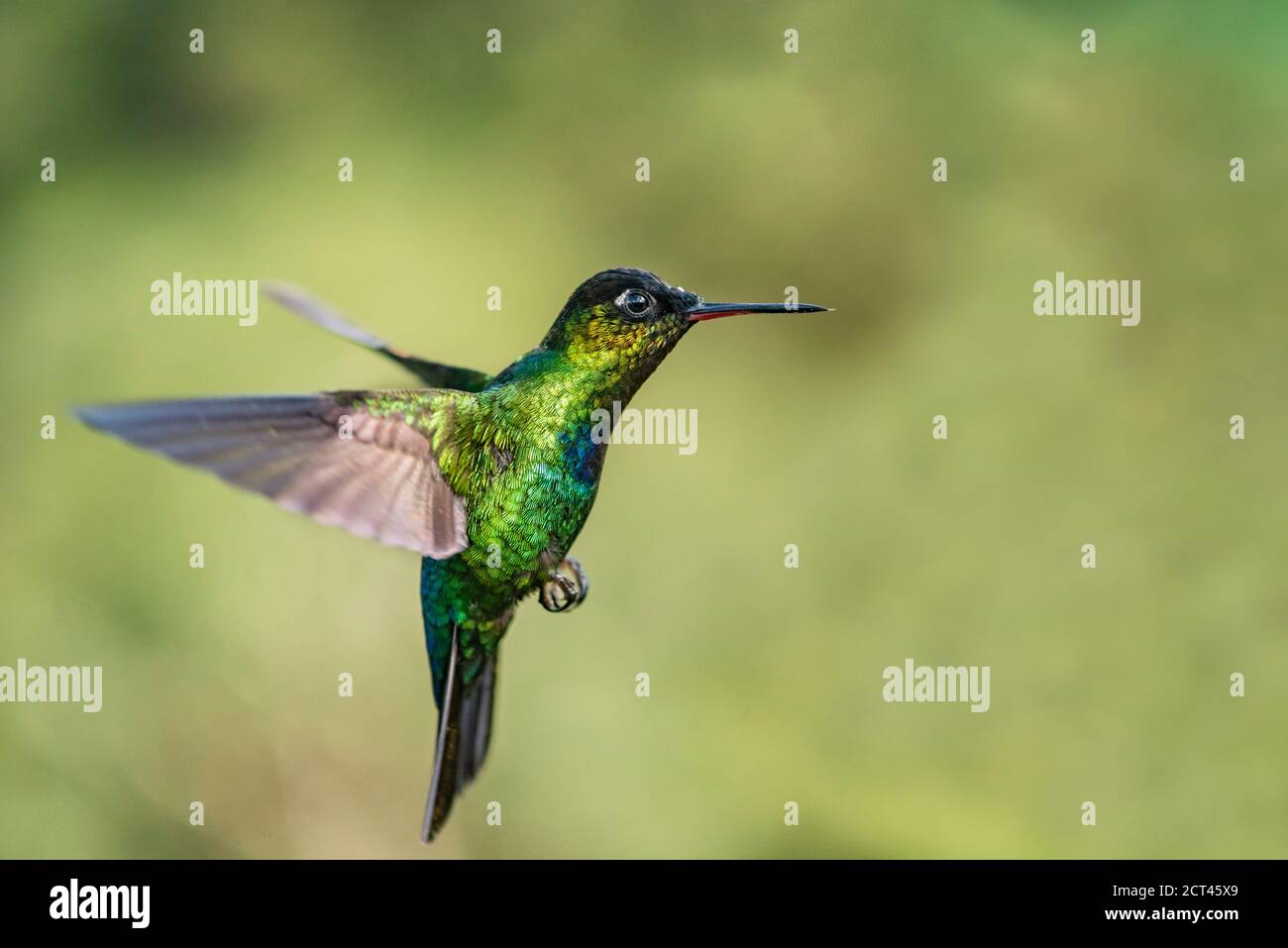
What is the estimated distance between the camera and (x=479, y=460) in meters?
1.90

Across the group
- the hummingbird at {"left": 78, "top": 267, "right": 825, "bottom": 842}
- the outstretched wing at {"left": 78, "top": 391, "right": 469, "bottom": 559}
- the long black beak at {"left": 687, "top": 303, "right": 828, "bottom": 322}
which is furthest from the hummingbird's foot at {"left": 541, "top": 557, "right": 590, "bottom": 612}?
the long black beak at {"left": 687, "top": 303, "right": 828, "bottom": 322}

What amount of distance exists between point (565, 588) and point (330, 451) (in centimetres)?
44

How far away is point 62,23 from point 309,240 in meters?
1.44

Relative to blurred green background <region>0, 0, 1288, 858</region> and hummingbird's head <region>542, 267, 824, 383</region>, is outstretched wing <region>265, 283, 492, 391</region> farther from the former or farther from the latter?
blurred green background <region>0, 0, 1288, 858</region>

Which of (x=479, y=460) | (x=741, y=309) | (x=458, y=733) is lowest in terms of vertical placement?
(x=458, y=733)

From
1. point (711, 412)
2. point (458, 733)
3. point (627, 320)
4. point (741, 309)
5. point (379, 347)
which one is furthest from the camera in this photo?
point (711, 412)

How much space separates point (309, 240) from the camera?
5.16 metres

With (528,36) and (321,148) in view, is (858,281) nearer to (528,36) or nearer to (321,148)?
(528,36)

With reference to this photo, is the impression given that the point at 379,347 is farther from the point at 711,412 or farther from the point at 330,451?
the point at 711,412

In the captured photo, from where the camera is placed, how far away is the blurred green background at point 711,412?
4.30 m

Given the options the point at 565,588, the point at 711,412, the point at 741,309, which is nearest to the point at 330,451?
the point at 565,588

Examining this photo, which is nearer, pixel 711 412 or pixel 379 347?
pixel 379 347

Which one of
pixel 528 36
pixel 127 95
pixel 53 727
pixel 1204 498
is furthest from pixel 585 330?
pixel 127 95

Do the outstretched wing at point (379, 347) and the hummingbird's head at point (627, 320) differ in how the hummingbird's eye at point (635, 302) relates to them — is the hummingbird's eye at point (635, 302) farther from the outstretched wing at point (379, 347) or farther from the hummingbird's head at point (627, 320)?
the outstretched wing at point (379, 347)
